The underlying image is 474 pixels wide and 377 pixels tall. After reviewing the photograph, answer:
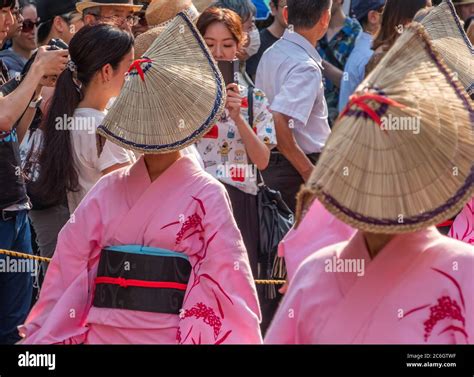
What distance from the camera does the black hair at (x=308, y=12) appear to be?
6648 mm

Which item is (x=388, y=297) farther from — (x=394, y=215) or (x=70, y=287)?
(x=70, y=287)

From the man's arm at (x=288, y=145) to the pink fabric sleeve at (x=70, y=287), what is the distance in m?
2.07

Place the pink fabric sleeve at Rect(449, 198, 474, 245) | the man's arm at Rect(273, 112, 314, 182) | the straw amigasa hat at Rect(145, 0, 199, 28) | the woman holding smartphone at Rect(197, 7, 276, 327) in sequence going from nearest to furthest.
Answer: the pink fabric sleeve at Rect(449, 198, 474, 245)
the woman holding smartphone at Rect(197, 7, 276, 327)
the man's arm at Rect(273, 112, 314, 182)
the straw amigasa hat at Rect(145, 0, 199, 28)

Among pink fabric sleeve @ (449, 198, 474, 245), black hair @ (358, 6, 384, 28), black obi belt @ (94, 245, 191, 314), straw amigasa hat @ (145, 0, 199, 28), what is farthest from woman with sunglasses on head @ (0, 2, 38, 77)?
pink fabric sleeve @ (449, 198, 474, 245)

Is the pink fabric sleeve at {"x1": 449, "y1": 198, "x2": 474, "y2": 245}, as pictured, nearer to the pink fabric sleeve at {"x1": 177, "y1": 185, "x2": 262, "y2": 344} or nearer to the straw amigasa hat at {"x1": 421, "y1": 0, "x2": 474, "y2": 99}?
the straw amigasa hat at {"x1": 421, "y1": 0, "x2": 474, "y2": 99}

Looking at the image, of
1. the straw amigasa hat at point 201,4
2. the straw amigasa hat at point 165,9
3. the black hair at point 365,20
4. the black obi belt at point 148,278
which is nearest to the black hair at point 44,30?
the straw amigasa hat at point 165,9

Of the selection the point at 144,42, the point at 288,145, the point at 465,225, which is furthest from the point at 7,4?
the point at 465,225

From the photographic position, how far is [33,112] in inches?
228

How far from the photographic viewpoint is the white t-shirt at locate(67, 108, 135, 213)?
5430 mm

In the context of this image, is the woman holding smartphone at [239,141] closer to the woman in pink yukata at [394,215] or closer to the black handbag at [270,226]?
the black handbag at [270,226]

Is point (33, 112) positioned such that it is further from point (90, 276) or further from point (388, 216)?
point (388, 216)

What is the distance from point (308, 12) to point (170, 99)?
2382 millimetres

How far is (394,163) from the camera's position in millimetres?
3314
